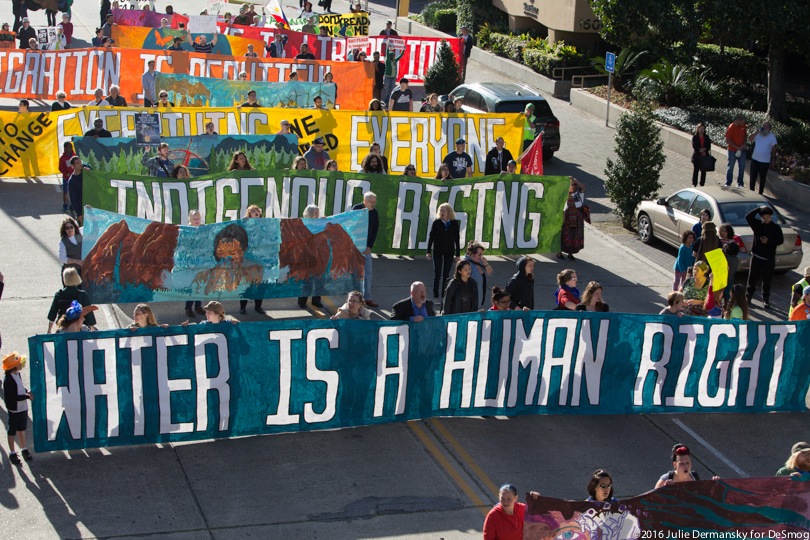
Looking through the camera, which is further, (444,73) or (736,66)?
(736,66)

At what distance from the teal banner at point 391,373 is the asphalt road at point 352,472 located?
0.20 metres

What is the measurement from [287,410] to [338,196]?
256 inches

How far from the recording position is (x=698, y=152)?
23156mm

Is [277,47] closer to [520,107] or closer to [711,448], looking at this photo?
[520,107]

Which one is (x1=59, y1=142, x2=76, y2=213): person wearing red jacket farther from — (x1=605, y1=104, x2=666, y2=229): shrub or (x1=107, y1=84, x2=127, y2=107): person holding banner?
(x1=605, y1=104, x2=666, y2=229): shrub

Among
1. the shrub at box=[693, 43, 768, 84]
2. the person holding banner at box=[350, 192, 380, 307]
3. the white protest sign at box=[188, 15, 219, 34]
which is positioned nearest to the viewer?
the person holding banner at box=[350, 192, 380, 307]

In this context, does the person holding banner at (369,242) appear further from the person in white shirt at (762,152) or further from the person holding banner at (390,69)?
the person holding banner at (390,69)

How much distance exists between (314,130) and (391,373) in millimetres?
10090

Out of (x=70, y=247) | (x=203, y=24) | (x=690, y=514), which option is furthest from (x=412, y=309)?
(x=203, y=24)

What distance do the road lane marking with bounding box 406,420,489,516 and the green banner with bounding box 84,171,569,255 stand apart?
5.92 m

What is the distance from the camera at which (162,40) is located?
29.3 metres

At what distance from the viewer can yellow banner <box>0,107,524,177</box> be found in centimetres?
2028

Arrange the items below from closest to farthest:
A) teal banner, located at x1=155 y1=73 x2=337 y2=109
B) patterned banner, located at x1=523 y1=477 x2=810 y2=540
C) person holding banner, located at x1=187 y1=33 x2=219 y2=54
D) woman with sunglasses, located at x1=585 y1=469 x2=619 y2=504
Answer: patterned banner, located at x1=523 y1=477 x2=810 y2=540
woman with sunglasses, located at x1=585 y1=469 x2=619 y2=504
teal banner, located at x1=155 y1=73 x2=337 y2=109
person holding banner, located at x1=187 y1=33 x2=219 y2=54

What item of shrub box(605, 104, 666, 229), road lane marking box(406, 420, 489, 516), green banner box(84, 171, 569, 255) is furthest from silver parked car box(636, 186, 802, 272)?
road lane marking box(406, 420, 489, 516)
